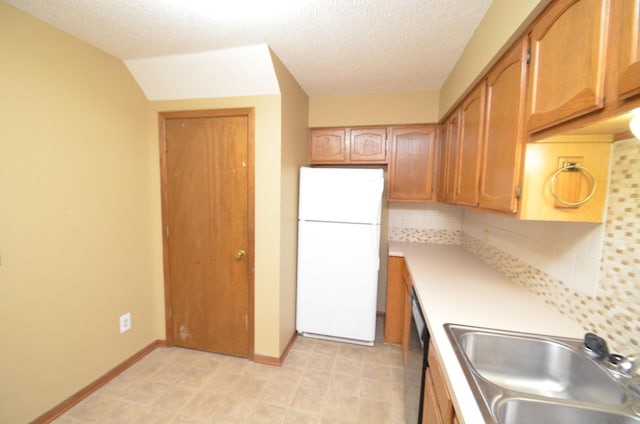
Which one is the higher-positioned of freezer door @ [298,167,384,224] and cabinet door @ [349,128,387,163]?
cabinet door @ [349,128,387,163]

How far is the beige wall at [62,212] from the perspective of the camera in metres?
1.30

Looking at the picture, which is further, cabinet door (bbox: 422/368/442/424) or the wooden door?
the wooden door

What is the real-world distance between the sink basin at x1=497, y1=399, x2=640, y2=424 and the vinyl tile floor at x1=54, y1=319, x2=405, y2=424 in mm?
1112

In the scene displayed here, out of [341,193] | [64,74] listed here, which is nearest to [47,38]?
[64,74]

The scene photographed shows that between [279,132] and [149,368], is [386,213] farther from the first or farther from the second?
[149,368]

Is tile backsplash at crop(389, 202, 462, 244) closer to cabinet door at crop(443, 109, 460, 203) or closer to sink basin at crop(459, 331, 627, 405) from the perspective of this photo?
cabinet door at crop(443, 109, 460, 203)

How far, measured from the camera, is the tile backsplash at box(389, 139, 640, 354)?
0.85 metres

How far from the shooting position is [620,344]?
87 centimetres

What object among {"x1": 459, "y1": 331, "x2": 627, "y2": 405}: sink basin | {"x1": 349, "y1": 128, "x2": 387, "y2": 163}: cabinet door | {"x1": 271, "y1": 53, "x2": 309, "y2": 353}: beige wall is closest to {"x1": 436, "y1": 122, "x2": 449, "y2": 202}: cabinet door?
{"x1": 349, "y1": 128, "x2": 387, "y2": 163}: cabinet door

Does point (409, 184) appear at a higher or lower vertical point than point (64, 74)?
lower

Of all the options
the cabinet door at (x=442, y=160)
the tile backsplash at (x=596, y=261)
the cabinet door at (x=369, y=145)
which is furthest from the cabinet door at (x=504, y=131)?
the cabinet door at (x=369, y=145)

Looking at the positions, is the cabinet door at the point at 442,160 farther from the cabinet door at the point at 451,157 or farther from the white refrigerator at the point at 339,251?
the white refrigerator at the point at 339,251

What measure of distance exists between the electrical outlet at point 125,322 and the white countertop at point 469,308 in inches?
84.9

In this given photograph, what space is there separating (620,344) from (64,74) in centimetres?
294
